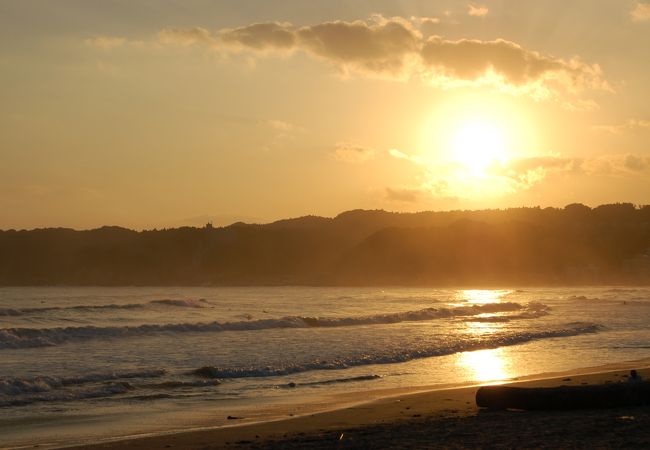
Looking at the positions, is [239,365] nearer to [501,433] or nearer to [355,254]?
[501,433]

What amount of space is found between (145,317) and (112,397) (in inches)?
974

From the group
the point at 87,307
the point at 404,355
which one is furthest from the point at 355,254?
the point at 404,355

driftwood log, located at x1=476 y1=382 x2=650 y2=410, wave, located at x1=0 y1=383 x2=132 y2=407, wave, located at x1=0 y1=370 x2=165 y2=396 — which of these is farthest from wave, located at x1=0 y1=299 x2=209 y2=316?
driftwood log, located at x1=476 y1=382 x2=650 y2=410

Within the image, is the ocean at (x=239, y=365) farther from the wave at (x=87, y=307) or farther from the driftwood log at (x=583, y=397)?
the wave at (x=87, y=307)

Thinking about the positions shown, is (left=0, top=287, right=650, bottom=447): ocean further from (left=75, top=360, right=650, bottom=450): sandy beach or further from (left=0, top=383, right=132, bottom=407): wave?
(left=75, top=360, right=650, bottom=450): sandy beach

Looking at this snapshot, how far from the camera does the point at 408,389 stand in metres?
14.9

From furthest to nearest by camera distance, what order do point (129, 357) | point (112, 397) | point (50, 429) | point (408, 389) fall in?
point (129, 357), point (408, 389), point (112, 397), point (50, 429)

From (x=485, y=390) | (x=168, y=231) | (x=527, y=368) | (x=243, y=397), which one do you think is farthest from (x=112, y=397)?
(x=168, y=231)

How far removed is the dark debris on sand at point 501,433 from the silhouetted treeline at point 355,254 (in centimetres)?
10737

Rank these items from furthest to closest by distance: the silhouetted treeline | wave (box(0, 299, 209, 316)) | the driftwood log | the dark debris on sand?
the silhouetted treeline < wave (box(0, 299, 209, 316)) < the driftwood log < the dark debris on sand

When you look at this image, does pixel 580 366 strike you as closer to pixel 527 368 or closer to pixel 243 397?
pixel 527 368

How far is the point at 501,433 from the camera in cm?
893

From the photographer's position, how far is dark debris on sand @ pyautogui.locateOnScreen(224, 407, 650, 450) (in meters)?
8.30

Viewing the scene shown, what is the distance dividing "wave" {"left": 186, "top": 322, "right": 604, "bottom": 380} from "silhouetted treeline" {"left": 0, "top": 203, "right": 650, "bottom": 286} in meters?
Answer: 88.5
